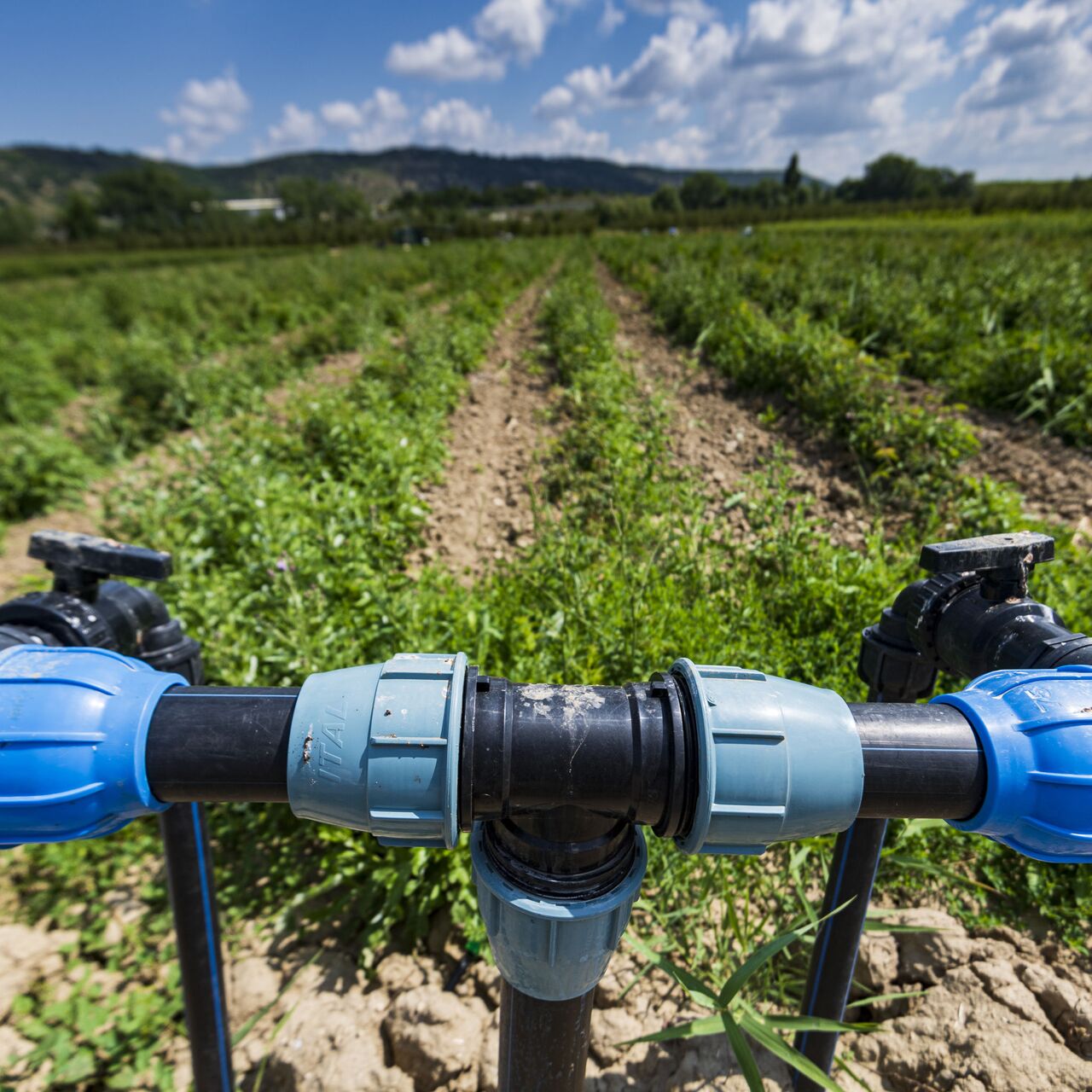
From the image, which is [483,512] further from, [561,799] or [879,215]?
[879,215]

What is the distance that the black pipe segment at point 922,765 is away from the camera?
0.65 m

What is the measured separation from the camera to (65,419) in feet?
Result: 23.0

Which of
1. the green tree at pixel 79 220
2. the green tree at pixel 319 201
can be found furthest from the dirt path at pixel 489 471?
the green tree at pixel 319 201

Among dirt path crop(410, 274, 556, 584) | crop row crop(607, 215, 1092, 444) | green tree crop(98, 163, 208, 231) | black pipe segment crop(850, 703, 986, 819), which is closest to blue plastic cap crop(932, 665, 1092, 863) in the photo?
black pipe segment crop(850, 703, 986, 819)

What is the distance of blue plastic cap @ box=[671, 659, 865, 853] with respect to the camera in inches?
24.5

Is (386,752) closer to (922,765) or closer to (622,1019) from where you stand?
(922,765)

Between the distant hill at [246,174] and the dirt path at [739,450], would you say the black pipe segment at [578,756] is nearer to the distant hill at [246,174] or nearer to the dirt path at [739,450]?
the dirt path at [739,450]

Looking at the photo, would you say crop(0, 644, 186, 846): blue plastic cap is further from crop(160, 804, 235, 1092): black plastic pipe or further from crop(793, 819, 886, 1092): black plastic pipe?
crop(793, 819, 886, 1092): black plastic pipe

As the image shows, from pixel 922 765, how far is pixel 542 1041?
0.63m

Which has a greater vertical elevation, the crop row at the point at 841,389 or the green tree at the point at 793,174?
the green tree at the point at 793,174

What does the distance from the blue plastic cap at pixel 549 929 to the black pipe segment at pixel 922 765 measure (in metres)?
0.29

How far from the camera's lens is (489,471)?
4.71 m

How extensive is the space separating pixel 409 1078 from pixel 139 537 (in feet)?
9.98

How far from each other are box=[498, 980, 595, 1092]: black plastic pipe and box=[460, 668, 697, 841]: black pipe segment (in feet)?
1.23
